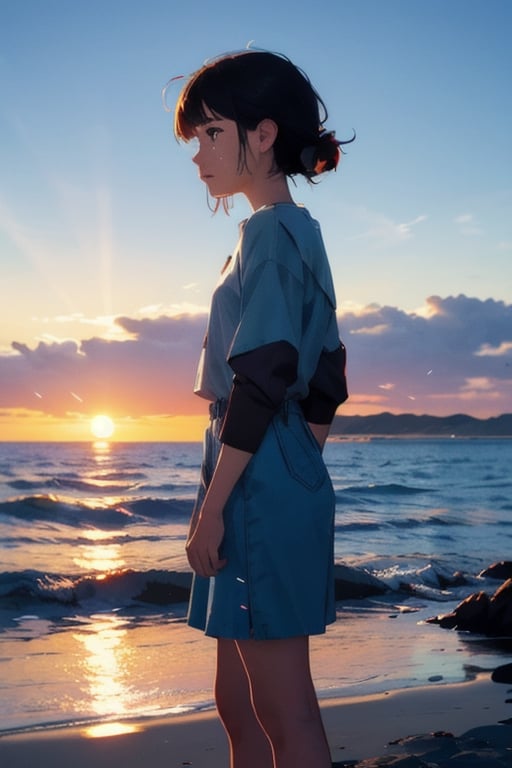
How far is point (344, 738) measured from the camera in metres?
3.90

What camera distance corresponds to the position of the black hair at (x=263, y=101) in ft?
7.32

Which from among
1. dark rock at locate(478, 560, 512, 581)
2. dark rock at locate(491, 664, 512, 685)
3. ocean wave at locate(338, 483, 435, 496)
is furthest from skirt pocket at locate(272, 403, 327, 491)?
ocean wave at locate(338, 483, 435, 496)

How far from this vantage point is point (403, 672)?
528 cm

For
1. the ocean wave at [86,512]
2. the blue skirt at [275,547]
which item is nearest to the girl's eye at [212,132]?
the blue skirt at [275,547]

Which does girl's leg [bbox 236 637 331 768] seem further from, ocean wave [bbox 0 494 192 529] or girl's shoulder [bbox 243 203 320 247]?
ocean wave [bbox 0 494 192 529]

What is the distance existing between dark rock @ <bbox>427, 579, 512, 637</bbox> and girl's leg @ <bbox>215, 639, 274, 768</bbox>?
4300mm

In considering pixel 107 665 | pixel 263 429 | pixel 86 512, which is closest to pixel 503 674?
pixel 107 665

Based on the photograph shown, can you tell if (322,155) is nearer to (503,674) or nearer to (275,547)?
(275,547)

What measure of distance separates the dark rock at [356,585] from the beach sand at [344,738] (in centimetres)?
389

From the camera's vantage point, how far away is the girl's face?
2.25 m

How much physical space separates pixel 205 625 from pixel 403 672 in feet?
11.3

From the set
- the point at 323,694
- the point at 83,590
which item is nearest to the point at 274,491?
the point at 323,694

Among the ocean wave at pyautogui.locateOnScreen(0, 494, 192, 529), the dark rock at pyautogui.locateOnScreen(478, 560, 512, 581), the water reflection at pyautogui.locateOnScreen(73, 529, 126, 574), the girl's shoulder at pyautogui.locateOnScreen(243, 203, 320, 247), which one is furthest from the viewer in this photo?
the ocean wave at pyautogui.locateOnScreen(0, 494, 192, 529)

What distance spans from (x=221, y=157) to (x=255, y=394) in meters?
0.64
